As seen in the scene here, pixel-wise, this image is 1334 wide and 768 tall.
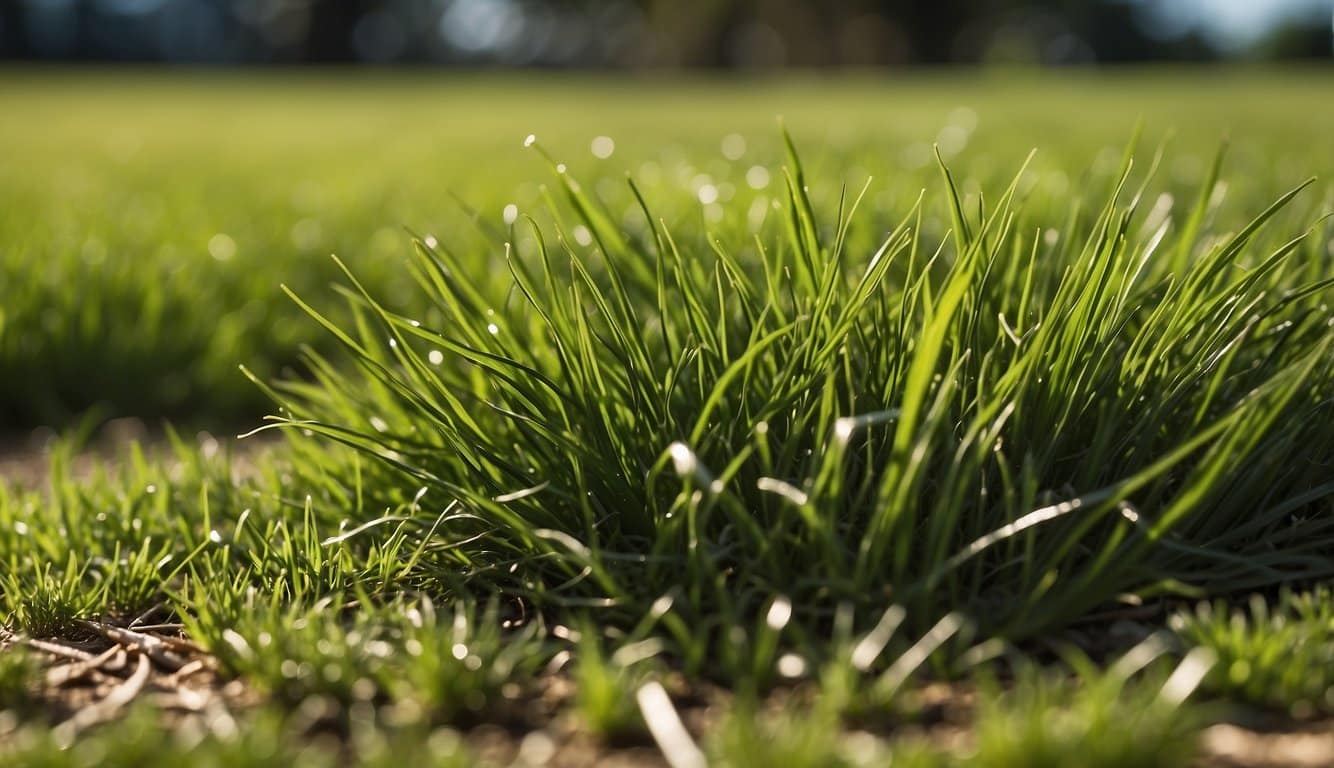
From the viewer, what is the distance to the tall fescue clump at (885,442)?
1.32m

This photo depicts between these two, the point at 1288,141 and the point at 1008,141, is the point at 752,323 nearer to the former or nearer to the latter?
the point at 1008,141

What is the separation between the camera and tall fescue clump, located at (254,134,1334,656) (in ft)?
4.32

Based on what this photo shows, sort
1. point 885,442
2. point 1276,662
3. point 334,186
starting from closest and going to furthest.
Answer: point 1276,662
point 885,442
point 334,186

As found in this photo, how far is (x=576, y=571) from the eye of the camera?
5.01 ft

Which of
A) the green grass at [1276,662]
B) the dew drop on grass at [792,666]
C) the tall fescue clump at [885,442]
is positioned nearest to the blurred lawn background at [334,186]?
the tall fescue clump at [885,442]

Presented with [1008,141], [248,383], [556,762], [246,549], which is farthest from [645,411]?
[1008,141]

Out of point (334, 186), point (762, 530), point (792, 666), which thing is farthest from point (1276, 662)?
point (334, 186)

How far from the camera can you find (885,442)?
4.86 ft

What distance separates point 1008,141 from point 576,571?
195 inches

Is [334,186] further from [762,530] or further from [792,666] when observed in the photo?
[792,666]

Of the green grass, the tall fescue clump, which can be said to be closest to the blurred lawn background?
the tall fescue clump

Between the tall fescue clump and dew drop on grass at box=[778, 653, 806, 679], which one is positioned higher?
the tall fescue clump

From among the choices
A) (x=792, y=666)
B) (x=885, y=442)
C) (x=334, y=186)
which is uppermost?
(x=885, y=442)

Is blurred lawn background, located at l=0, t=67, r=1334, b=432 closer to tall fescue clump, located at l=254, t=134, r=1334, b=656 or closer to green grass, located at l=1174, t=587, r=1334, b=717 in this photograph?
tall fescue clump, located at l=254, t=134, r=1334, b=656
